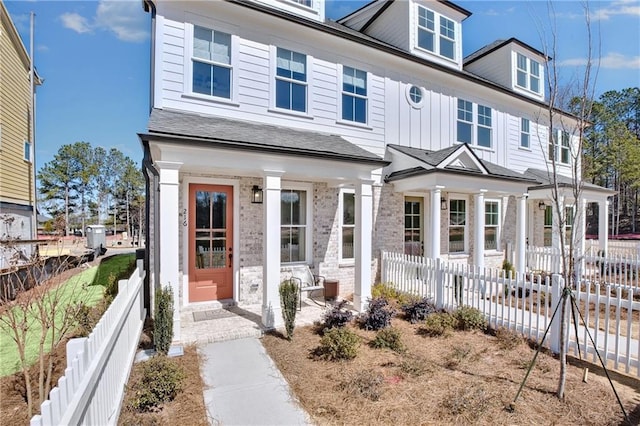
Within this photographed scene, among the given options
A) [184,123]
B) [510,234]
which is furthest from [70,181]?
[510,234]

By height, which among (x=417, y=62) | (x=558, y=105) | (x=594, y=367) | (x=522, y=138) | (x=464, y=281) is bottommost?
(x=594, y=367)

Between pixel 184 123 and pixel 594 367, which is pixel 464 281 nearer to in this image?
pixel 594 367

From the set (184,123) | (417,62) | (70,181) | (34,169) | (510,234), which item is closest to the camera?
(184,123)

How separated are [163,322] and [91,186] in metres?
54.5

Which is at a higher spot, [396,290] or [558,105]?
[558,105]

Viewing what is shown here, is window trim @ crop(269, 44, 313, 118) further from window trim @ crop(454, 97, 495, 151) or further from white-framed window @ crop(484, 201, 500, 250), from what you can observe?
white-framed window @ crop(484, 201, 500, 250)

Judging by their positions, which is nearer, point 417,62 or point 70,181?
point 417,62

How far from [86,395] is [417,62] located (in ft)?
33.9

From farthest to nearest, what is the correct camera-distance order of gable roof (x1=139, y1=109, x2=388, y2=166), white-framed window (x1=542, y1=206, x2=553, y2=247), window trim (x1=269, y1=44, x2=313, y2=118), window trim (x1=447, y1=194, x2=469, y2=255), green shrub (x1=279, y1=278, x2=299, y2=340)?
white-framed window (x1=542, y1=206, x2=553, y2=247), window trim (x1=447, y1=194, x2=469, y2=255), window trim (x1=269, y1=44, x2=313, y2=118), green shrub (x1=279, y1=278, x2=299, y2=340), gable roof (x1=139, y1=109, x2=388, y2=166)

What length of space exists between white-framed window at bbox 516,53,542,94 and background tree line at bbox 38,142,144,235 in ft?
138

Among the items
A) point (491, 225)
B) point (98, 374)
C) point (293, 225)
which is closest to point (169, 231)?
point (98, 374)

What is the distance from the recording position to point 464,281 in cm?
645

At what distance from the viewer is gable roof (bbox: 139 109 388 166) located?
5.17 meters

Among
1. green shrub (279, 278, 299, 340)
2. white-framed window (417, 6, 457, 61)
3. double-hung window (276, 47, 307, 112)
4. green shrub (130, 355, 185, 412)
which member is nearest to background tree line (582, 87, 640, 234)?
white-framed window (417, 6, 457, 61)
